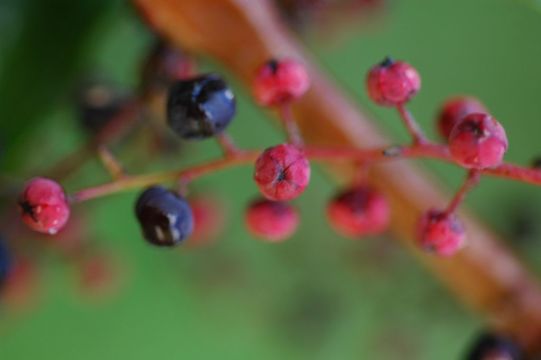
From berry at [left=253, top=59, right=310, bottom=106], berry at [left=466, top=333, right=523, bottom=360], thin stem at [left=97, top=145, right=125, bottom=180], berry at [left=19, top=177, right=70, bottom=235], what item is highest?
berry at [left=253, top=59, right=310, bottom=106]

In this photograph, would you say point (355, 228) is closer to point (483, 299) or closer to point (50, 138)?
point (483, 299)

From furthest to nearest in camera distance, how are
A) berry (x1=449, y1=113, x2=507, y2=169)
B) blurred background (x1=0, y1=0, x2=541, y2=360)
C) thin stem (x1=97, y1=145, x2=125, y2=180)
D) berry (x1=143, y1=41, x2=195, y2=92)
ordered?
blurred background (x1=0, y1=0, x2=541, y2=360)
berry (x1=143, y1=41, x2=195, y2=92)
thin stem (x1=97, y1=145, x2=125, y2=180)
berry (x1=449, y1=113, x2=507, y2=169)

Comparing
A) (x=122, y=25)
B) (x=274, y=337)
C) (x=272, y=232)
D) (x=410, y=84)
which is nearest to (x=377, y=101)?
(x=410, y=84)

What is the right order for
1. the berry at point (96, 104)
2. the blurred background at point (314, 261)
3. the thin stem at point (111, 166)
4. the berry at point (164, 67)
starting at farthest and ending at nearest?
the blurred background at point (314, 261) → the berry at point (96, 104) → the berry at point (164, 67) → the thin stem at point (111, 166)

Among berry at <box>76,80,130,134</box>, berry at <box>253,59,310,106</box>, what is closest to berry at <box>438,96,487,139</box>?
berry at <box>253,59,310,106</box>

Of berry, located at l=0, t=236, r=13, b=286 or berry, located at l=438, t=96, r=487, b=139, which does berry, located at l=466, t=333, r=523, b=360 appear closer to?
berry, located at l=438, t=96, r=487, b=139

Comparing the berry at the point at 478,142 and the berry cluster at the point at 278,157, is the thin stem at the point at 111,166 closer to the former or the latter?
the berry cluster at the point at 278,157

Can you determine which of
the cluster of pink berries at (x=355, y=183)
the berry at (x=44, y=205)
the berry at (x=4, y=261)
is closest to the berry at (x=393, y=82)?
the cluster of pink berries at (x=355, y=183)

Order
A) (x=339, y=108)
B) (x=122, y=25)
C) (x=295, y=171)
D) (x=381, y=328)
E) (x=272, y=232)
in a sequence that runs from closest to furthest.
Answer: (x=295, y=171), (x=272, y=232), (x=339, y=108), (x=122, y=25), (x=381, y=328)
